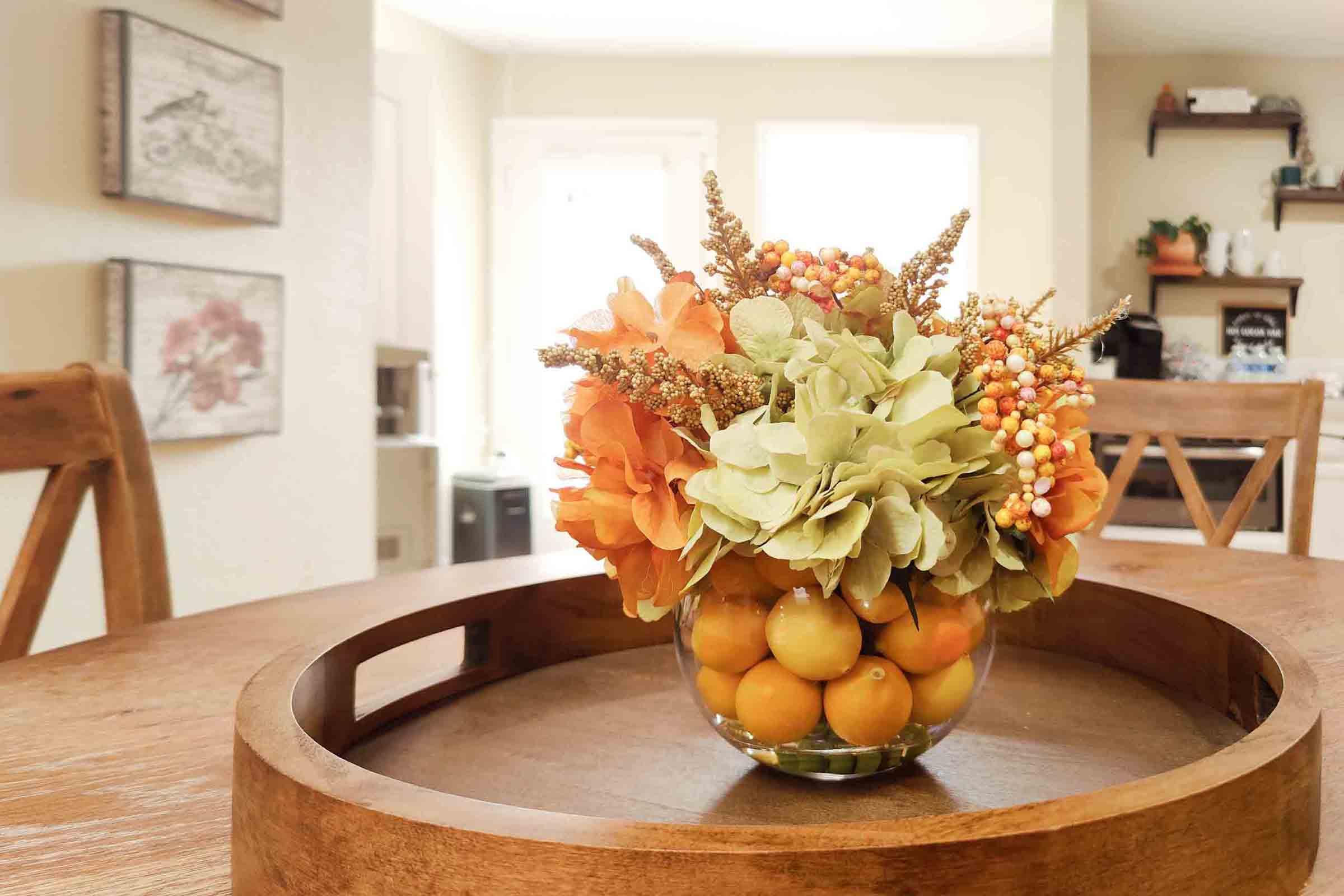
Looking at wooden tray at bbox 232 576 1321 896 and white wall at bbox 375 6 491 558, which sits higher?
white wall at bbox 375 6 491 558

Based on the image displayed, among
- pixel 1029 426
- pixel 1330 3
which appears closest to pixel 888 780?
pixel 1029 426

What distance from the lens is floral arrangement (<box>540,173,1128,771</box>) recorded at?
56cm

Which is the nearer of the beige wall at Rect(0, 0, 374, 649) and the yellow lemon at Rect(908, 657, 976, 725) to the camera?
the yellow lemon at Rect(908, 657, 976, 725)

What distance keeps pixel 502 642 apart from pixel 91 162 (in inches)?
74.4

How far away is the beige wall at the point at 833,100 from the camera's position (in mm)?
5938

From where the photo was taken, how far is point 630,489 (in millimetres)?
604

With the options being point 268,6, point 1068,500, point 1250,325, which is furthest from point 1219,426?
point 1250,325

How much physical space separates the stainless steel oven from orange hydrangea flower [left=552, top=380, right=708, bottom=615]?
386 cm

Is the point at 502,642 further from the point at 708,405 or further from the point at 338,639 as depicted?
the point at 708,405

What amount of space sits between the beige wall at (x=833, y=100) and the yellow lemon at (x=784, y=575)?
5509 mm

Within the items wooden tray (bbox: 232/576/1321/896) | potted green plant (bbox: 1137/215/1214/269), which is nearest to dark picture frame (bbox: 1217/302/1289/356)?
potted green plant (bbox: 1137/215/1214/269)

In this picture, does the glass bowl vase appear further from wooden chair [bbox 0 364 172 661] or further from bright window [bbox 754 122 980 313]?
bright window [bbox 754 122 980 313]

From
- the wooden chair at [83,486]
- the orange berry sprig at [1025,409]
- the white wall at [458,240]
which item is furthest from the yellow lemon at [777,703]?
the white wall at [458,240]

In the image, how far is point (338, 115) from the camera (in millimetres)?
3051
